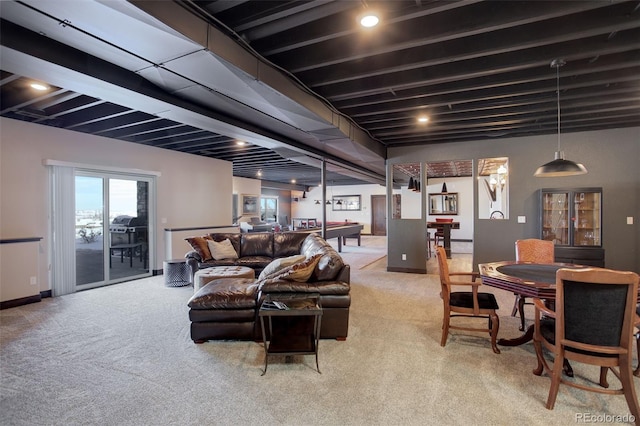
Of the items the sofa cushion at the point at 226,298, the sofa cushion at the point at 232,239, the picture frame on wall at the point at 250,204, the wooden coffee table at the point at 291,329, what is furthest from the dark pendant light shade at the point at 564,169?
the picture frame on wall at the point at 250,204

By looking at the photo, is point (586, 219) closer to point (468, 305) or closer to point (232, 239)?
point (468, 305)

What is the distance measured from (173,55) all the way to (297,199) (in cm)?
1427

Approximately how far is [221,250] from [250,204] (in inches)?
282

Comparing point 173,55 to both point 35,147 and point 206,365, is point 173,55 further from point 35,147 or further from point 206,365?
point 35,147

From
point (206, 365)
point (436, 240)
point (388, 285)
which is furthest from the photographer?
point (436, 240)

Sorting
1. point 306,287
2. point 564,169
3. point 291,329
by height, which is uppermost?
point 564,169

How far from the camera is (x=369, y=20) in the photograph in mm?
2197

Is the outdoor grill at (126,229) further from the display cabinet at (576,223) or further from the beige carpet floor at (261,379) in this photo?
the display cabinet at (576,223)

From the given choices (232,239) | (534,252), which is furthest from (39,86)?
(534,252)

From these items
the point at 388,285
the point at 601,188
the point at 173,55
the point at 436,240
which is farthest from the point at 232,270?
the point at 436,240

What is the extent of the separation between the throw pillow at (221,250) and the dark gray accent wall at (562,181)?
337 cm

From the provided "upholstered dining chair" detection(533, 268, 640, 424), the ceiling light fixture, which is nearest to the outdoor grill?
the ceiling light fixture

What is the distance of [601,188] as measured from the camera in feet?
16.1

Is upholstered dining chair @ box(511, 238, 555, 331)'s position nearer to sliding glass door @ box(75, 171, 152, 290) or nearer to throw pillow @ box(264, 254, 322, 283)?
throw pillow @ box(264, 254, 322, 283)
